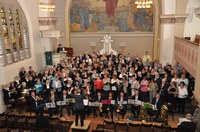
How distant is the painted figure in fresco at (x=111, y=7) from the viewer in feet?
72.8

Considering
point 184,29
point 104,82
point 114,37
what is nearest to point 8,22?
point 104,82

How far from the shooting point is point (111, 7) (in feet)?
73.3

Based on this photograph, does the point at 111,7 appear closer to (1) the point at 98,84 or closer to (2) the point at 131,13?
(2) the point at 131,13

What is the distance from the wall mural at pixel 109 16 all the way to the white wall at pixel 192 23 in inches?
208

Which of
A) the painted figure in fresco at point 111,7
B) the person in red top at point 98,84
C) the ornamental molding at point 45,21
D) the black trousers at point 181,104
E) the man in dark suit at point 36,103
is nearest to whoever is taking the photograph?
the man in dark suit at point 36,103

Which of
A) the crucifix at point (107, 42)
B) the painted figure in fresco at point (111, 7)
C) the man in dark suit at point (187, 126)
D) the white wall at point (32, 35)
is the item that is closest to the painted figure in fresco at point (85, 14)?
the painted figure in fresco at point (111, 7)

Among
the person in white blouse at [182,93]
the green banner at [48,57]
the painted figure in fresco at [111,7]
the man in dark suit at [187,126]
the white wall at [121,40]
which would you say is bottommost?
the man in dark suit at [187,126]

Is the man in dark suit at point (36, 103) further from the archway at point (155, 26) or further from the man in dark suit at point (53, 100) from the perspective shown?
the archway at point (155, 26)

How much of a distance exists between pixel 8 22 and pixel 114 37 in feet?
38.7

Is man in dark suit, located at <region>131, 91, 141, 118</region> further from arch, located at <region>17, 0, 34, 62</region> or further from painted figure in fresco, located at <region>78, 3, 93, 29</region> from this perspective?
painted figure in fresco, located at <region>78, 3, 93, 29</region>

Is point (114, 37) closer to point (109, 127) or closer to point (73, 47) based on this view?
point (73, 47)

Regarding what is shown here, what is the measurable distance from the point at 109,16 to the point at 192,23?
894 cm

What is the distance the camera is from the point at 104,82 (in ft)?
39.3

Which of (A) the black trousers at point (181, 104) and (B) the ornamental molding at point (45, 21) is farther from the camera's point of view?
(B) the ornamental molding at point (45, 21)
